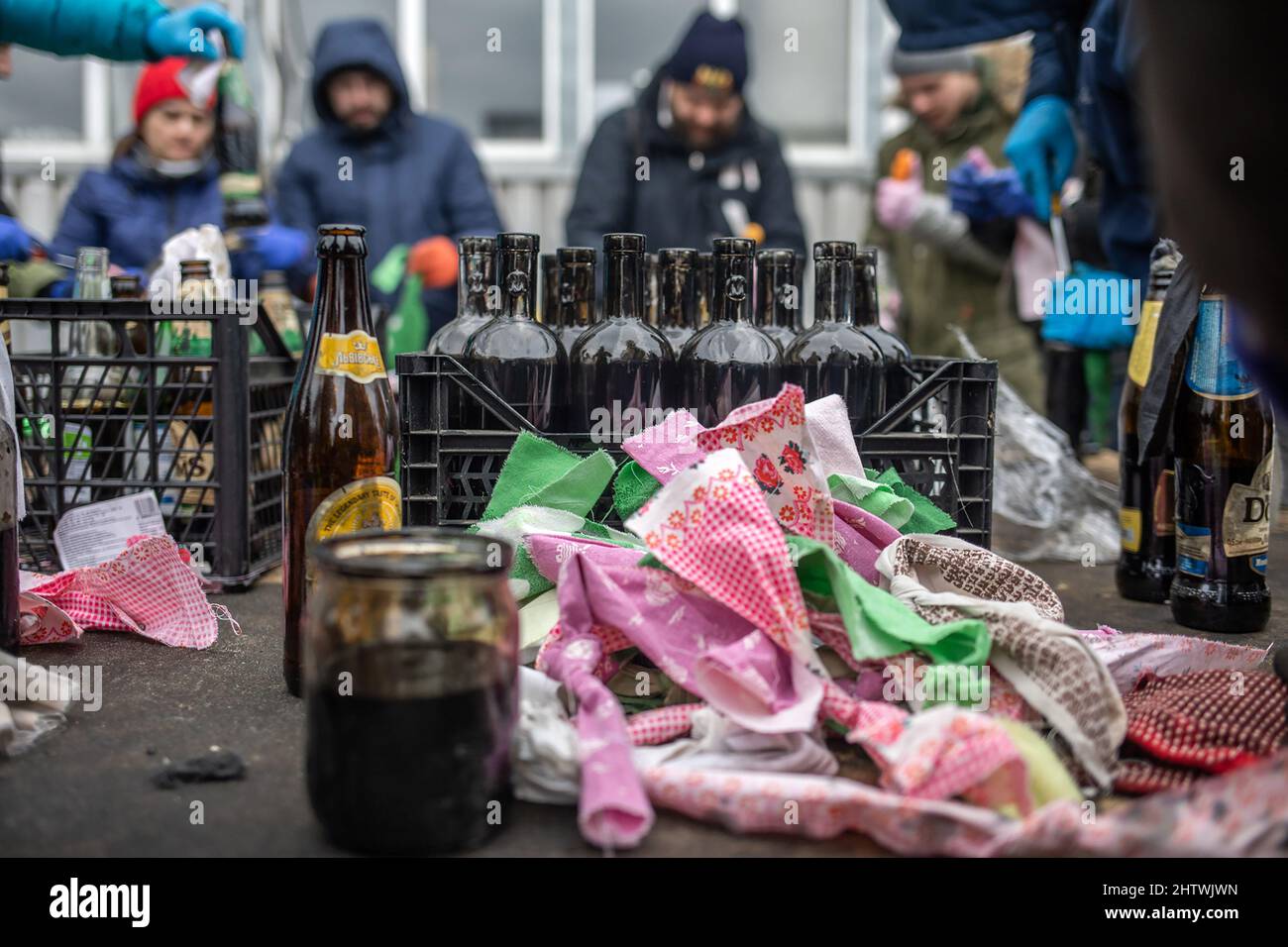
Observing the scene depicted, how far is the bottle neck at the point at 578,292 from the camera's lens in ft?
5.98

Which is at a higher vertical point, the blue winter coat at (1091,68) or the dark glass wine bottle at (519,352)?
the blue winter coat at (1091,68)

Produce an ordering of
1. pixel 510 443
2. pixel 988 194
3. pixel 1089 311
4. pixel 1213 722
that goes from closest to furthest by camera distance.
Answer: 1. pixel 1213 722
2. pixel 510 443
3. pixel 1089 311
4. pixel 988 194

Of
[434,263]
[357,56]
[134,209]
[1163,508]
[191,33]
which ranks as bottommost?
[1163,508]

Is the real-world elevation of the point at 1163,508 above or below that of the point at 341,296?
below

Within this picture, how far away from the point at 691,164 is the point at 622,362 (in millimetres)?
2936

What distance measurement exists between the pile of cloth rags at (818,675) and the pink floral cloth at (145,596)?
1.52ft

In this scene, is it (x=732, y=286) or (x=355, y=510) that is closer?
(x=355, y=510)

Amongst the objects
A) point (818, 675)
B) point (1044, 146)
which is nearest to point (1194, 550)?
point (818, 675)

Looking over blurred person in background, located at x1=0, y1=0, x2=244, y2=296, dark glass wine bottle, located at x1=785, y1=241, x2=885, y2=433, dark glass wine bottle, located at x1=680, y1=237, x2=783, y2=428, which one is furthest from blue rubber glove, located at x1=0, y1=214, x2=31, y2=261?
dark glass wine bottle, located at x1=785, y1=241, x2=885, y2=433

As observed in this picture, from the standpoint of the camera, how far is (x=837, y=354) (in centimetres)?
172

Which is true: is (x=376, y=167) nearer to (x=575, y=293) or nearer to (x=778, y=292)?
(x=575, y=293)

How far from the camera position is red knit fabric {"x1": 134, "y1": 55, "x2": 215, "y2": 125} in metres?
3.54

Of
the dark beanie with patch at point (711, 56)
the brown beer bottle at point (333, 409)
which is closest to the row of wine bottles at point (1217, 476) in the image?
the brown beer bottle at point (333, 409)

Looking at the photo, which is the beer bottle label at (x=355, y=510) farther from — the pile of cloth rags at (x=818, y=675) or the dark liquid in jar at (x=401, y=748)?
the dark liquid in jar at (x=401, y=748)
